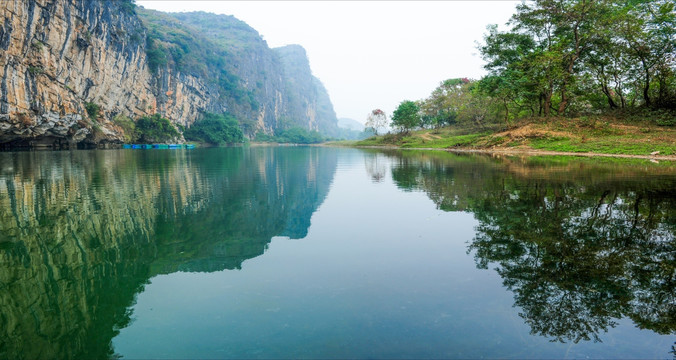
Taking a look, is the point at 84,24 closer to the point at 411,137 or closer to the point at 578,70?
the point at 411,137

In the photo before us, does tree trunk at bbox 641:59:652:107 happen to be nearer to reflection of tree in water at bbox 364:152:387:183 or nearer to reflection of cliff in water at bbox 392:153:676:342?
reflection of tree in water at bbox 364:152:387:183

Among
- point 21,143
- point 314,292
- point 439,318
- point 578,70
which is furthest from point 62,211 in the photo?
point 21,143

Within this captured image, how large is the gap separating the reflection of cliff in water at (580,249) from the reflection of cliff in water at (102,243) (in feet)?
17.3

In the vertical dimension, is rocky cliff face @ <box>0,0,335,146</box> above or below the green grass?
above

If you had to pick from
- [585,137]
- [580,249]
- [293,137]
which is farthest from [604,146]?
[293,137]

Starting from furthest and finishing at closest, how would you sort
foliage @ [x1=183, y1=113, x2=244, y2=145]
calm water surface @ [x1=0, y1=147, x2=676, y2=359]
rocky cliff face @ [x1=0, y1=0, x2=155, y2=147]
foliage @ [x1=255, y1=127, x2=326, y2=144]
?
foliage @ [x1=255, y1=127, x2=326, y2=144]
foliage @ [x1=183, y1=113, x2=244, y2=145]
rocky cliff face @ [x1=0, y1=0, x2=155, y2=147]
calm water surface @ [x1=0, y1=147, x2=676, y2=359]

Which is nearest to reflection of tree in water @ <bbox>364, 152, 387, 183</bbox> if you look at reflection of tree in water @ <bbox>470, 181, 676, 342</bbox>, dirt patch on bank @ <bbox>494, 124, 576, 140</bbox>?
reflection of tree in water @ <bbox>470, 181, 676, 342</bbox>

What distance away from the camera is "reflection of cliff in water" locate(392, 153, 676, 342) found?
488 centimetres

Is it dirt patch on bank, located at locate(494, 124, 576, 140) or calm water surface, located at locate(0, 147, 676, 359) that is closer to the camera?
calm water surface, located at locate(0, 147, 676, 359)

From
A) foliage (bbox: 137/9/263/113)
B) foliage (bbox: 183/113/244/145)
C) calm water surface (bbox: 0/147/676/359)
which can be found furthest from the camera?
foliage (bbox: 183/113/244/145)

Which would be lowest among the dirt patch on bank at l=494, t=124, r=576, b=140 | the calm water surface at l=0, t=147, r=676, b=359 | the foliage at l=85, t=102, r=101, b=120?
the calm water surface at l=0, t=147, r=676, b=359

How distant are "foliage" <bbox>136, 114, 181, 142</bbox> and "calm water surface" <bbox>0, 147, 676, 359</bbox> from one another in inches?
3428

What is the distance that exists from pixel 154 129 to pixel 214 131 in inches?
1312

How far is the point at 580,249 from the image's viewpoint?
23.4ft
